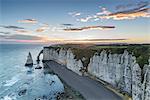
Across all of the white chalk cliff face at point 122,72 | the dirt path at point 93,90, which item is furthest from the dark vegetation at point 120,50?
the dirt path at point 93,90

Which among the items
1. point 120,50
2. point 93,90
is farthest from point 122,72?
point 120,50

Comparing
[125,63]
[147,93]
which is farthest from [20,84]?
[147,93]

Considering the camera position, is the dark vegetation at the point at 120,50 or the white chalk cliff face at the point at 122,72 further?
the dark vegetation at the point at 120,50

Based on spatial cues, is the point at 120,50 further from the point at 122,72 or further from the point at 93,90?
the point at 93,90

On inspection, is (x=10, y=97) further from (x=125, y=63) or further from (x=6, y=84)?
(x=125, y=63)

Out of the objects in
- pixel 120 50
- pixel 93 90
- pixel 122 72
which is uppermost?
pixel 120 50

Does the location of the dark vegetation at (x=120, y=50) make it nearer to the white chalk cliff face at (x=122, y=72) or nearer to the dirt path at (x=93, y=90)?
the white chalk cliff face at (x=122, y=72)

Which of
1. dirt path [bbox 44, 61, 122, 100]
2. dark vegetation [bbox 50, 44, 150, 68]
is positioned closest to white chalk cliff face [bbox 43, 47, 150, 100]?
dark vegetation [bbox 50, 44, 150, 68]

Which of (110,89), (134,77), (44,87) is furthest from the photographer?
(44,87)
